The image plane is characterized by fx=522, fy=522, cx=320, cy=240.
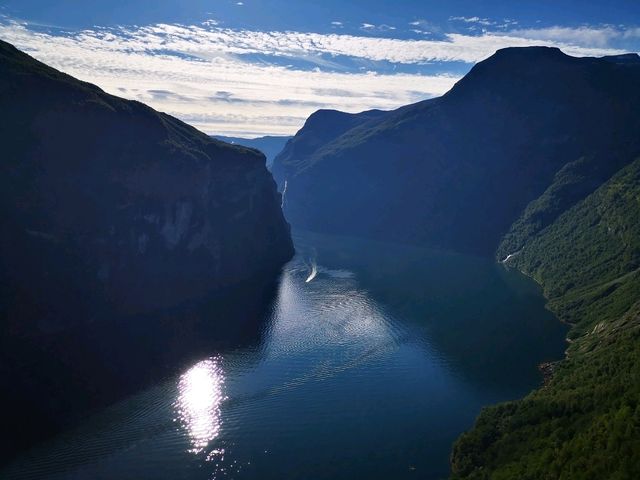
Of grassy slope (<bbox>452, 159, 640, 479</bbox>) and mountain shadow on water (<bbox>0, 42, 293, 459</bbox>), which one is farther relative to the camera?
mountain shadow on water (<bbox>0, 42, 293, 459</bbox>)

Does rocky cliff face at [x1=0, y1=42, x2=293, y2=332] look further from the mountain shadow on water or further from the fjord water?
the fjord water

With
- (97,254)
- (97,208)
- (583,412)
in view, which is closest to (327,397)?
(583,412)

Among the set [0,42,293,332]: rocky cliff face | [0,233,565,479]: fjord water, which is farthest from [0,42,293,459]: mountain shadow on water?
[0,233,565,479]: fjord water

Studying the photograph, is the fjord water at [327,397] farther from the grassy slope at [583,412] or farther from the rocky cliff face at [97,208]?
the rocky cliff face at [97,208]

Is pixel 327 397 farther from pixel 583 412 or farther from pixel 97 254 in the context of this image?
pixel 97 254

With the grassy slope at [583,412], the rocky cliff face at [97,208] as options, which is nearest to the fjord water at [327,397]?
the grassy slope at [583,412]
